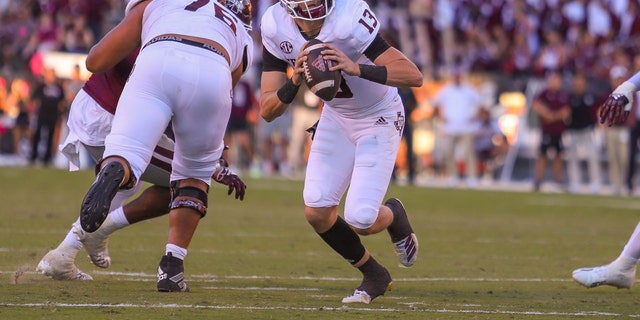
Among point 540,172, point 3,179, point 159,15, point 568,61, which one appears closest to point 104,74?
point 159,15

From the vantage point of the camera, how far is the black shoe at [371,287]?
636 centimetres

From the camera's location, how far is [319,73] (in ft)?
19.5

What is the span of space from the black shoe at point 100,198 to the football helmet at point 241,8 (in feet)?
3.99

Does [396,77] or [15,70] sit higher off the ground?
[396,77]

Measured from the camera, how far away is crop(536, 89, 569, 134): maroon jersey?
18.9 meters

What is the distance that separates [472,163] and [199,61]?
46.0 feet

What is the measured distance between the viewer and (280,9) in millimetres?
6438

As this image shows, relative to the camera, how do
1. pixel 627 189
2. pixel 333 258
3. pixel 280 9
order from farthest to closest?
1. pixel 627 189
2. pixel 333 258
3. pixel 280 9

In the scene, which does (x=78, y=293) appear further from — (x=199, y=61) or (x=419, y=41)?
(x=419, y=41)

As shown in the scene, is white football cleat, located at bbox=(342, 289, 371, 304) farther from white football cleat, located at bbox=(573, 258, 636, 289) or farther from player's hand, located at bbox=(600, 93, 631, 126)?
player's hand, located at bbox=(600, 93, 631, 126)

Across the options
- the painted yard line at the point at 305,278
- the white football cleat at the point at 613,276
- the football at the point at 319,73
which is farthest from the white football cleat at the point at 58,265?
the white football cleat at the point at 613,276

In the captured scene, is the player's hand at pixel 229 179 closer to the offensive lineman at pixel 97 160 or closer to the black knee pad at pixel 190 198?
the offensive lineman at pixel 97 160

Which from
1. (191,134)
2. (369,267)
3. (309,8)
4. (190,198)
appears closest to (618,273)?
(369,267)

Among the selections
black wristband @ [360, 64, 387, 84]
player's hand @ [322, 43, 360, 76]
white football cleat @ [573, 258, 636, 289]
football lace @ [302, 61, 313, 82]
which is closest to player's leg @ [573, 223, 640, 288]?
white football cleat @ [573, 258, 636, 289]
